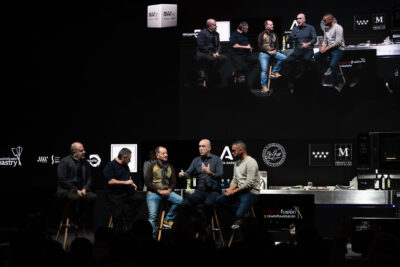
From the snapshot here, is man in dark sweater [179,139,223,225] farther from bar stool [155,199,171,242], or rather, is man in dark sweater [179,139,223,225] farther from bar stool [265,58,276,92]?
bar stool [265,58,276,92]

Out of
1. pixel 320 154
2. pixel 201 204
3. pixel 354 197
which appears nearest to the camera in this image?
pixel 201 204

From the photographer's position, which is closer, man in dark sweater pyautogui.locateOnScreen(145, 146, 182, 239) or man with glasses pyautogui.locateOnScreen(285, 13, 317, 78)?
man in dark sweater pyautogui.locateOnScreen(145, 146, 182, 239)

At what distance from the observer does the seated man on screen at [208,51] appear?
9.55 m

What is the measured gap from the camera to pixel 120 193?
24.4 feet

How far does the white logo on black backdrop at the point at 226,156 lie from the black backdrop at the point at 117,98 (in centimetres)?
20

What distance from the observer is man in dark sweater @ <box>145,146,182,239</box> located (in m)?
7.30

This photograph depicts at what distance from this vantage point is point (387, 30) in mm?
8773

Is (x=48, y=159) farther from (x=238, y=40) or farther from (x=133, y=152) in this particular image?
(x=238, y=40)

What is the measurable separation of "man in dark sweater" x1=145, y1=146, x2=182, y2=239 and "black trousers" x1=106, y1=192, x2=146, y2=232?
243 mm

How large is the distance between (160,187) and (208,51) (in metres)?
3.13

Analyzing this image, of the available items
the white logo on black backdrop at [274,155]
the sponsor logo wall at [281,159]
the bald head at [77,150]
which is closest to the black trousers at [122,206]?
the bald head at [77,150]

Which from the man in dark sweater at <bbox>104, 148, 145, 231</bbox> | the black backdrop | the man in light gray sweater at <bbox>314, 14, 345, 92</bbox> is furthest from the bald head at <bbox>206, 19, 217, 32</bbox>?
the man in dark sweater at <bbox>104, 148, 145, 231</bbox>

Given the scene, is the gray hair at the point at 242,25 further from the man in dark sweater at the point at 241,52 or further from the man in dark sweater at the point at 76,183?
the man in dark sweater at the point at 76,183

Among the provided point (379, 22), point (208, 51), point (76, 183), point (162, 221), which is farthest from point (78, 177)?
point (379, 22)
